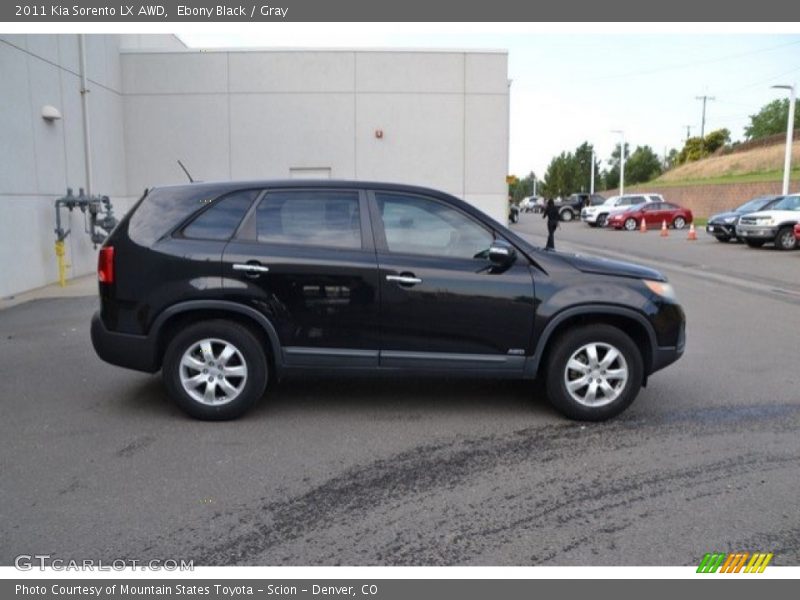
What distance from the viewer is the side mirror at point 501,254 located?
17.5 feet

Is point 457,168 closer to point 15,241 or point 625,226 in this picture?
point 15,241

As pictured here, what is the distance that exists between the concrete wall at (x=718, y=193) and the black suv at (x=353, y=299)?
42.9m

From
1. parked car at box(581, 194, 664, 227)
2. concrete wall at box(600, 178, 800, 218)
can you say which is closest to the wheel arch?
parked car at box(581, 194, 664, 227)

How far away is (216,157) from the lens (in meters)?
17.4

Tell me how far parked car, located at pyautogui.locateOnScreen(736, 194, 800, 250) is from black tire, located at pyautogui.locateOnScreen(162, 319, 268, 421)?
19.7m

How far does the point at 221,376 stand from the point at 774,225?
19938 millimetres

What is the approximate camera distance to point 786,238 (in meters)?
20.8

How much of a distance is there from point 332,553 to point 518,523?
1027 mm

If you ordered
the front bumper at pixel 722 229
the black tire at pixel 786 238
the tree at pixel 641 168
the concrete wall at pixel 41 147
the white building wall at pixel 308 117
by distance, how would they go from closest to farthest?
the concrete wall at pixel 41 147 < the white building wall at pixel 308 117 < the black tire at pixel 786 238 < the front bumper at pixel 722 229 < the tree at pixel 641 168

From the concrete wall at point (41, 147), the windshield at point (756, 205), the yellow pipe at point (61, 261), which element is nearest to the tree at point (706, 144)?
the windshield at point (756, 205)

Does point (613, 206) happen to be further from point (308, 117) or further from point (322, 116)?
point (308, 117)

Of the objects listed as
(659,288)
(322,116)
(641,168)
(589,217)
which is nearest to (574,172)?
(641,168)

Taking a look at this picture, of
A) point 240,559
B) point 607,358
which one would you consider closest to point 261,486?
point 240,559

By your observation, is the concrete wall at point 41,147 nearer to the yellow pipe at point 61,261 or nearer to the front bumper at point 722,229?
the yellow pipe at point 61,261
